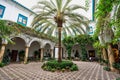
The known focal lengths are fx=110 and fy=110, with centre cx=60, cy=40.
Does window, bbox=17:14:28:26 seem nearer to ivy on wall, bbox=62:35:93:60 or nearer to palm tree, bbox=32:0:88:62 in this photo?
palm tree, bbox=32:0:88:62

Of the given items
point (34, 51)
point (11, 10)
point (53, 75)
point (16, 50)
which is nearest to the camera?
A: point (53, 75)

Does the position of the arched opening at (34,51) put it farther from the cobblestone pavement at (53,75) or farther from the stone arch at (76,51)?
the cobblestone pavement at (53,75)

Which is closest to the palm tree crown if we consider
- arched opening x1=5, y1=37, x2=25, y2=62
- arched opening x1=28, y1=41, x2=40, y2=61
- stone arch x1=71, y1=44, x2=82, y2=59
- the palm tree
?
the palm tree

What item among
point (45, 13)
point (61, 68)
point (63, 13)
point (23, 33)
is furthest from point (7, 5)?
point (61, 68)

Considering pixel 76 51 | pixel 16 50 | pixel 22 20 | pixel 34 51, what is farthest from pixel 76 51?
pixel 22 20

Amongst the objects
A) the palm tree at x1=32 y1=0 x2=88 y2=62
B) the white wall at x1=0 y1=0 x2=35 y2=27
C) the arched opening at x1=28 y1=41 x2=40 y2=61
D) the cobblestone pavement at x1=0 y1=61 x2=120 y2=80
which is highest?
the white wall at x1=0 y1=0 x2=35 y2=27

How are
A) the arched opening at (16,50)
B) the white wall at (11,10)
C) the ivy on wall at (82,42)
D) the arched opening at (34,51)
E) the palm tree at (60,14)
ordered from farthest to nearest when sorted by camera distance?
the ivy on wall at (82,42) → the arched opening at (34,51) → the arched opening at (16,50) → the white wall at (11,10) → the palm tree at (60,14)

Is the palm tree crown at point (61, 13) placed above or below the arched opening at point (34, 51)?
above

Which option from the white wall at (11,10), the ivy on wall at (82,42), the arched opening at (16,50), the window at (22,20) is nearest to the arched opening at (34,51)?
the arched opening at (16,50)

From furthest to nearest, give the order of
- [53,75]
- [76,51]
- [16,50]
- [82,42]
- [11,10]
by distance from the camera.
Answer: [76,51] → [82,42] → [16,50] → [11,10] → [53,75]

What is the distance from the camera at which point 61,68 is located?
11234mm

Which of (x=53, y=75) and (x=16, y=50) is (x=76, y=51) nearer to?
(x=16, y=50)

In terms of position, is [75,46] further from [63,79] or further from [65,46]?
[63,79]

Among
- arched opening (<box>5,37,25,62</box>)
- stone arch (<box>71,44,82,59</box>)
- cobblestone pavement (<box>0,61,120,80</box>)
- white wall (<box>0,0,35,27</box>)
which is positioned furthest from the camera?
stone arch (<box>71,44,82,59</box>)
